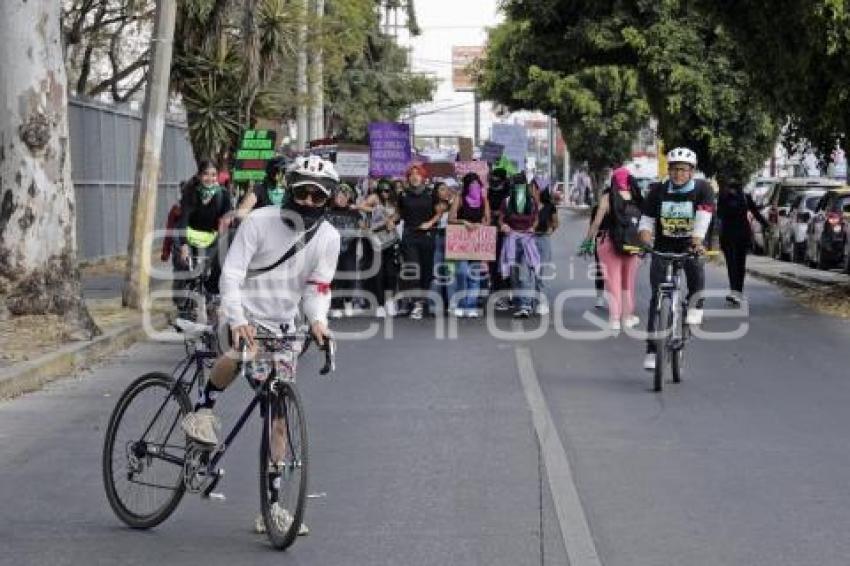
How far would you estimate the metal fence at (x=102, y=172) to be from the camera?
26.9 meters

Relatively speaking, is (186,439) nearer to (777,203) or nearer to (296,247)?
(296,247)

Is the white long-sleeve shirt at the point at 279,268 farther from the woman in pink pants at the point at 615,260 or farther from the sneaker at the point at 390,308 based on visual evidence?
the sneaker at the point at 390,308

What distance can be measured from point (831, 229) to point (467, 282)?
11.9 metres

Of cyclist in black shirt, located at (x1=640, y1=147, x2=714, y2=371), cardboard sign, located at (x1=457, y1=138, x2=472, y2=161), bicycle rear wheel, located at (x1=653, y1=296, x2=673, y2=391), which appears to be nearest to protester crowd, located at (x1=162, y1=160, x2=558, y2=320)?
cyclist in black shirt, located at (x1=640, y1=147, x2=714, y2=371)

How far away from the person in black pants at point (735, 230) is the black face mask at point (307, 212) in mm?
14417

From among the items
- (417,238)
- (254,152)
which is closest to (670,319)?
(417,238)

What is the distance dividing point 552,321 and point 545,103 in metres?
37.9

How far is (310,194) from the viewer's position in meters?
7.26

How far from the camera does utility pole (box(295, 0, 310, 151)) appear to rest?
3306cm

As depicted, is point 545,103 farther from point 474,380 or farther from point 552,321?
point 474,380

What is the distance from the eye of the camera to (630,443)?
10.1 metres

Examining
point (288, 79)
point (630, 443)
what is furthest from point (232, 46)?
point (630, 443)

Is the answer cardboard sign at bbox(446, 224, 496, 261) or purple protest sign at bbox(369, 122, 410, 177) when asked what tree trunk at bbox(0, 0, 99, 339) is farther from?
purple protest sign at bbox(369, 122, 410, 177)

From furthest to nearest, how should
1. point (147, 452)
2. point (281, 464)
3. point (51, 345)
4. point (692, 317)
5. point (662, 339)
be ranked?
1. point (51, 345)
2. point (692, 317)
3. point (662, 339)
4. point (147, 452)
5. point (281, 464)
